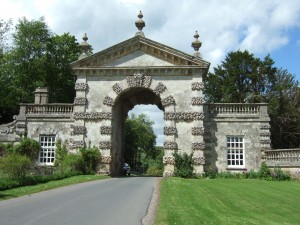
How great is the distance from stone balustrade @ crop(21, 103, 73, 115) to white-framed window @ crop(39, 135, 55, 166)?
209cm

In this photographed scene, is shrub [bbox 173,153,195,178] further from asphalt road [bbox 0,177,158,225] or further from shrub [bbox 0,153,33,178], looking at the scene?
asphalt road [bbox 0,177,158,225]

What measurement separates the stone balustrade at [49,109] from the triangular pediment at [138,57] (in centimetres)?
362

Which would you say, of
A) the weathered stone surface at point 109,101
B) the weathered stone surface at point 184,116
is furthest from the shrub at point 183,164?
the weathered stone surface at point 109,101

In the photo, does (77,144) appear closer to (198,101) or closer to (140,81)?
(140,81)

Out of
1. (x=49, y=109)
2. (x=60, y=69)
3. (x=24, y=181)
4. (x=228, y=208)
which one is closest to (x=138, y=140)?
(x=60, y=69)

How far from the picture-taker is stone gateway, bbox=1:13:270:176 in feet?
93.2

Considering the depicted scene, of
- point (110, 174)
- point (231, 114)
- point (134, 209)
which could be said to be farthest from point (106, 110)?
point (134, 209)

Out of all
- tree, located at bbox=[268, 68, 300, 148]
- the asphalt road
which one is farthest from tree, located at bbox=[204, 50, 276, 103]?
the asphalt road

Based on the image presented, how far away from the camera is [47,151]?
99.2 ft

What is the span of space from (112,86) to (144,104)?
7.87 metres

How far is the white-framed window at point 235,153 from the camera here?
28.7 metres

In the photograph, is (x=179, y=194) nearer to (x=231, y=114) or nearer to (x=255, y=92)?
(x=231, y=114)

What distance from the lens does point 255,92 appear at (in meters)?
43.9

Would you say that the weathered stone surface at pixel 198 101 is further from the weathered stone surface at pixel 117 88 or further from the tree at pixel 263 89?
the tree at pixel 263 89
